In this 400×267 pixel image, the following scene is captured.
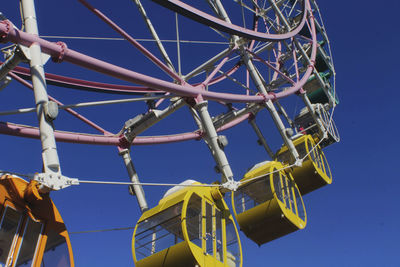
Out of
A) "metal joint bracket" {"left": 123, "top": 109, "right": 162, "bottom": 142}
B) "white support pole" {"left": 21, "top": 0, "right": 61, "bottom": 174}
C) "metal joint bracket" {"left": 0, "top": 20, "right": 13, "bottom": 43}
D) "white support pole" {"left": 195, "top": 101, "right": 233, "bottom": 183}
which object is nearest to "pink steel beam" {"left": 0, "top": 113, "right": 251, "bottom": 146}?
"metal joint bracket" {"left": 123, "top": 109, "right": 162, "bottom": 142}

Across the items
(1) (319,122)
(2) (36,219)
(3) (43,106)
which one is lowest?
(2) (36,219)

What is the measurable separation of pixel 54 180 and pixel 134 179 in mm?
8821

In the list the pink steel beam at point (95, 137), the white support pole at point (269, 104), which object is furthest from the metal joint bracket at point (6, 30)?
the white support pole at point (269, 104)

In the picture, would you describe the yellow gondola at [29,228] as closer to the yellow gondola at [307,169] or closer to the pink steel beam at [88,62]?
the pink steel beam at [88,62]

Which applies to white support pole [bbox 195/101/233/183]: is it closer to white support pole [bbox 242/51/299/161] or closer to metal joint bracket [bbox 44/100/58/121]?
white support pole [bbox 242/51/299/161]

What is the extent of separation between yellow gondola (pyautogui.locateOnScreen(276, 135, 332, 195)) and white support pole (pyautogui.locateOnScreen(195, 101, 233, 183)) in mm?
7574

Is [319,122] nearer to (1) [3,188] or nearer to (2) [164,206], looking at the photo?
(2) [164,206]

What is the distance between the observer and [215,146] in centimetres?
1487

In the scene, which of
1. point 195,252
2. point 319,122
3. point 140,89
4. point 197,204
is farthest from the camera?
point 319,122

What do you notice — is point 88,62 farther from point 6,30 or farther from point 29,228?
A: point 29,228

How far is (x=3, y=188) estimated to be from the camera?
10.1m

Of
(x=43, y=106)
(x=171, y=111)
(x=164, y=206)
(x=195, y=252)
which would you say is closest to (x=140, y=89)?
(x=171, y=111)

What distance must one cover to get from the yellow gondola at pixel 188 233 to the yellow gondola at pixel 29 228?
367 centimetres

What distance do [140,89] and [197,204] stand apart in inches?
246
